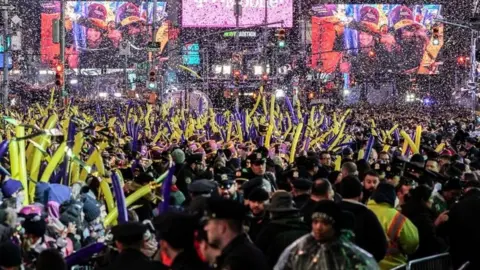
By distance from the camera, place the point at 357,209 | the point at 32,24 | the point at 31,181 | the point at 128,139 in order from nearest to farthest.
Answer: the point at 357,209 < the point at 31,181 < the point at 128,139 < the point at 32,24

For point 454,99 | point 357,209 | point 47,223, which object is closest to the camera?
point 357,209

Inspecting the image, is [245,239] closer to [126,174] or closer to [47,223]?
[47,223]

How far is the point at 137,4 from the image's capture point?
10762 cm

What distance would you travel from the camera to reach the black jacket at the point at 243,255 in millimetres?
6402

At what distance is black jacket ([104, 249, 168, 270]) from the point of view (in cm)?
672

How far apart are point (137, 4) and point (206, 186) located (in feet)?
325

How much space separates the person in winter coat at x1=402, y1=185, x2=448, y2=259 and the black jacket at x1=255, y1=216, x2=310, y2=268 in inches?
72.4

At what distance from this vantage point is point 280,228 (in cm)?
841

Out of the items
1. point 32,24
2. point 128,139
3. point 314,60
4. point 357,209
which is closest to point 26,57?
point 32,24

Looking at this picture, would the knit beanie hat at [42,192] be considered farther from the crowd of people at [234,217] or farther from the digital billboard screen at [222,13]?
the digital billboard screen at [222,13]

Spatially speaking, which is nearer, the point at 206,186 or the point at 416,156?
the point at 206,186

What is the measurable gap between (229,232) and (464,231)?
3.70 metres

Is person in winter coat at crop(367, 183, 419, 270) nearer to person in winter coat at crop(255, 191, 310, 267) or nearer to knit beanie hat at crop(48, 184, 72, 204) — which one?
person in winter coat at crop(255, 191, 310, 267)

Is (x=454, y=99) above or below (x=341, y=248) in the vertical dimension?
below
